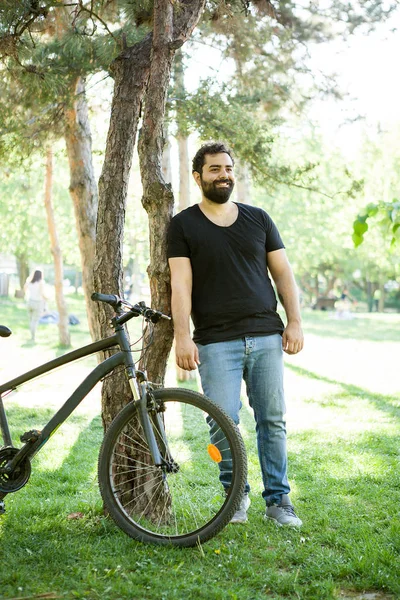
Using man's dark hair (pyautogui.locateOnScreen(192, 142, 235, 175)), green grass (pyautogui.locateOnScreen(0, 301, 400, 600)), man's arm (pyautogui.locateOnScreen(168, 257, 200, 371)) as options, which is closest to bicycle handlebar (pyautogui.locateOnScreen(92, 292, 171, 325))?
man's arm (pyautogui.locateOnScreen(168, 257, 200, 371))

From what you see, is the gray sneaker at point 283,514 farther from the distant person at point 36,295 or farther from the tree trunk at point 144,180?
the distant person at point 36,295

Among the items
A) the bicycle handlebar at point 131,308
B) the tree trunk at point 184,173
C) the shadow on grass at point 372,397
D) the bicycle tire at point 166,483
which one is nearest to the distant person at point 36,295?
the tree trunk at point 184,173

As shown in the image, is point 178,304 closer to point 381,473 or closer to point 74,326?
point 381,473

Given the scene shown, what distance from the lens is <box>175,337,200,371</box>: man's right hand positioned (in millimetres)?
4051

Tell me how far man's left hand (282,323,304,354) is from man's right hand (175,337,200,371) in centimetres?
56

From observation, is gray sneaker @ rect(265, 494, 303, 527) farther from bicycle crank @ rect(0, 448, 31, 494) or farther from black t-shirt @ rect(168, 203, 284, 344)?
bicycle crank @ rect(0, 448, 31, 494)

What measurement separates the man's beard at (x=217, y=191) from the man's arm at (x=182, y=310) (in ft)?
1.27

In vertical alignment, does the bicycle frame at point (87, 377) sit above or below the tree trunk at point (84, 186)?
below

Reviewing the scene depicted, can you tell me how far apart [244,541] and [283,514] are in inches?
16.2

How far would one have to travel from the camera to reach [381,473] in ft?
19.0

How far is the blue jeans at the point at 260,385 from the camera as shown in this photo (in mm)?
4184

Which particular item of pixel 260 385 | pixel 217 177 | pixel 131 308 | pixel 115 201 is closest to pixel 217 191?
pixel 217 177

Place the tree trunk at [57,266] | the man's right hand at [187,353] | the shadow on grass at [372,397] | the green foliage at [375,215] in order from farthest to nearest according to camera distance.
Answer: the tree trunk at [57,266] → the shadow on grass at [372,397] → the green foliage at [375,215] → the man's right hand at [187,353]

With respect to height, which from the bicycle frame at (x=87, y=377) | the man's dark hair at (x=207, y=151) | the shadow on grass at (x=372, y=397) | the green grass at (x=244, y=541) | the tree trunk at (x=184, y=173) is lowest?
the shadow on grass at (x=372, y=397)
